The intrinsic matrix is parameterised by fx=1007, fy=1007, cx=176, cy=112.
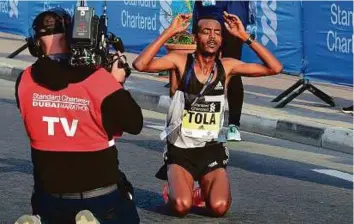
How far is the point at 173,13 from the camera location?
49.7ft

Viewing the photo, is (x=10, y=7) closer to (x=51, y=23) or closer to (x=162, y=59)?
(x=162, y=59)

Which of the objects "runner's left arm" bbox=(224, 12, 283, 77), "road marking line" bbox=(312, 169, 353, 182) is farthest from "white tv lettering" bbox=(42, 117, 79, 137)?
"road marking line" bbox=(312, 169, 353, 182)

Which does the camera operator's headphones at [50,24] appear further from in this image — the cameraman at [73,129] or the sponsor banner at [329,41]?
the sponsor banner at [329,41]

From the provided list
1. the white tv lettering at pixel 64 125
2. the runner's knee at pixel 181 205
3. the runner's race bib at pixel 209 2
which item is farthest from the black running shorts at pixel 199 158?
the runner's race bib at pixel 209 2

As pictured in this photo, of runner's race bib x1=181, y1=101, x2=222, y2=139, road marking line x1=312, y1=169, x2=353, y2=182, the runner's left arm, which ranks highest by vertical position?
the runner's left arm

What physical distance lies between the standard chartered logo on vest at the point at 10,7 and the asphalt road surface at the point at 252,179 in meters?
8.56

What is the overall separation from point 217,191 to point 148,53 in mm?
1091

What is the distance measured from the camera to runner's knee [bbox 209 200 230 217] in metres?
6.89

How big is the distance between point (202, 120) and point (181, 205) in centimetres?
62

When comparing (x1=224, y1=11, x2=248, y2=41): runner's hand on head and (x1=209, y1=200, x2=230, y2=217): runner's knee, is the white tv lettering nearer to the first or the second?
(x1=224, y1=11, x2=248, y2=41): runner's hand on head

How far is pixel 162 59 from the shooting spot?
6977 millimetres

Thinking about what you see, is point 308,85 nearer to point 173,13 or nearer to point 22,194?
point 173,13

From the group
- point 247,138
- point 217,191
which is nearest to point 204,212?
point 217,191

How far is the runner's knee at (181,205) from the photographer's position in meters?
6.89
